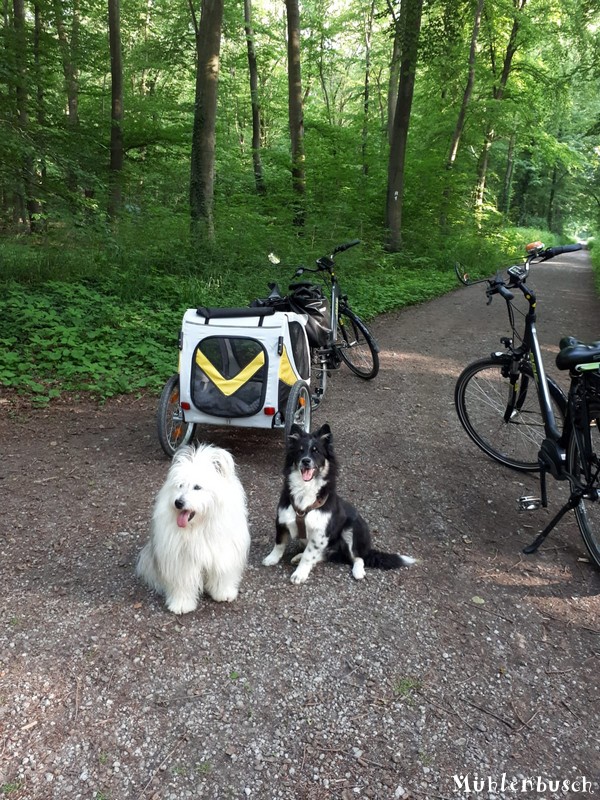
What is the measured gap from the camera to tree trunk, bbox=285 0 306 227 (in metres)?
13.8

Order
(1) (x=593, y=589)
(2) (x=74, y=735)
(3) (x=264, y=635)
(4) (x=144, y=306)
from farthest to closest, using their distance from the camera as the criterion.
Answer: (4) (x=144, y=306) < (1) (x=593, y=589) < (3) (x=264, y=635) < (2) (x=74, y=735)

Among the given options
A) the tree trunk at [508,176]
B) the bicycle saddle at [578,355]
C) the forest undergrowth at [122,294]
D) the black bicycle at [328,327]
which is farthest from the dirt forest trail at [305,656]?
the tree trunk at [508,176]

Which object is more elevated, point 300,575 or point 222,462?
point 222,462

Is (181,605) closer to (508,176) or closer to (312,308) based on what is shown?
(312,308)

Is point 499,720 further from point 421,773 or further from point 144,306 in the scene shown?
point 144,306

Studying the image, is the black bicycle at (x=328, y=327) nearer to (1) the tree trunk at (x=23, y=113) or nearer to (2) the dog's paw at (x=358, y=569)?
(2) the dog's paw at (x=358, y=569)

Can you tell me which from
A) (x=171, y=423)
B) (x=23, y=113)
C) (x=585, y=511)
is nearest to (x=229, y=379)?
(x=171, y=423)

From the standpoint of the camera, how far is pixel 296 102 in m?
13.9

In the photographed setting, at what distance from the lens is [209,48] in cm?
978

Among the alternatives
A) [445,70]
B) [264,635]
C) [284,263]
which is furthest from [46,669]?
[445,70]

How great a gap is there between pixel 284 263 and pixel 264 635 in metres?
8.76

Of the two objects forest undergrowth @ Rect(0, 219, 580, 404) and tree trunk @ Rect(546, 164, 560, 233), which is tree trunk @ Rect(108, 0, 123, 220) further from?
tree trunk @ Rect(546, 164, 560, 233)

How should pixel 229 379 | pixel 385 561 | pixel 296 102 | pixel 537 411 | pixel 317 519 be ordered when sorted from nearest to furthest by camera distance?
1. pixel 317 519
2. pixel 385 561
3. pixel 537 411
4. pixel 229 379
5. pixel 296 102

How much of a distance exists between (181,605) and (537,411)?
9.76 ft
